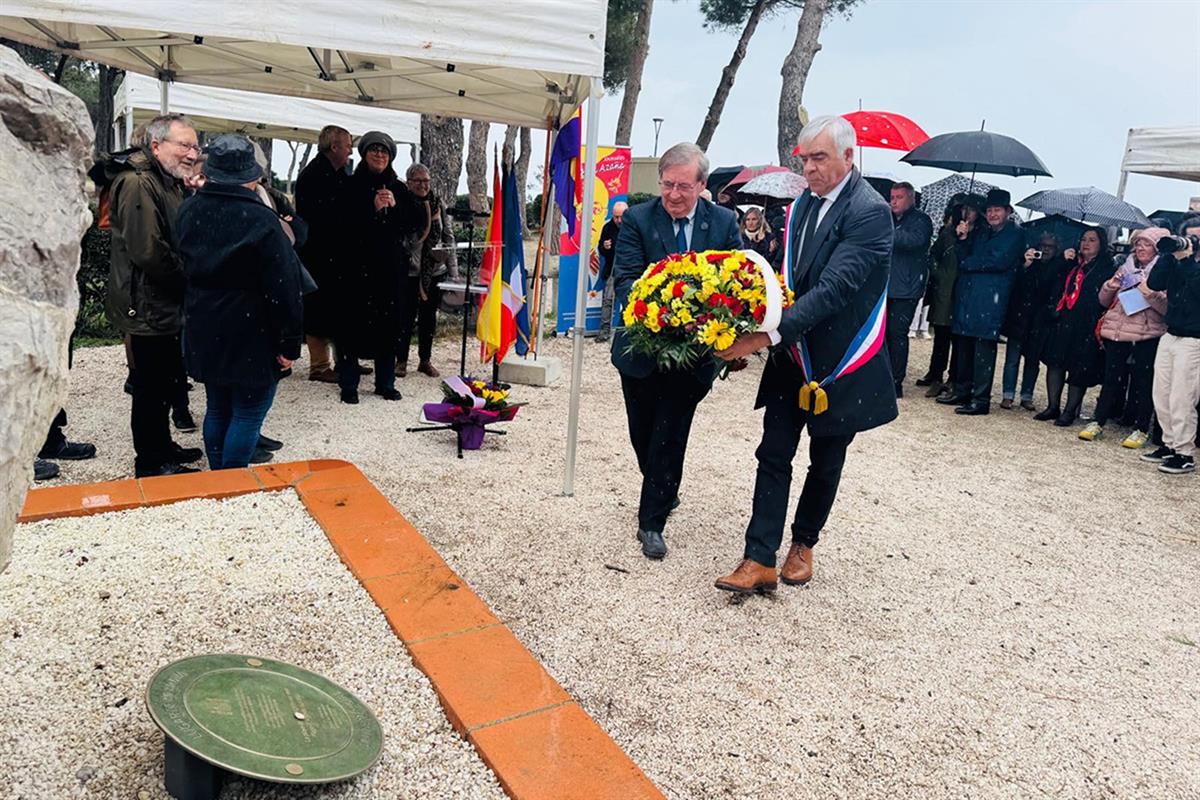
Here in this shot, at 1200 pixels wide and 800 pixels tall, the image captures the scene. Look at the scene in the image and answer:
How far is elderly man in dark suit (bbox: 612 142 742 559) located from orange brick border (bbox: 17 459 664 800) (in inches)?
46.3

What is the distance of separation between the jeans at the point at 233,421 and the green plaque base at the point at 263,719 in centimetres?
214

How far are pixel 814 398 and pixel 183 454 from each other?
11.5 ft

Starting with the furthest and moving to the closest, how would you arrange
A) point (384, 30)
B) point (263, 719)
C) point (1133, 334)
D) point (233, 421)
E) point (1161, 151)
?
1. point (1161, 151)
2. point (1133, 334)
3. point (233, 421)
4. point (384, 30)
5. point (263, 719)

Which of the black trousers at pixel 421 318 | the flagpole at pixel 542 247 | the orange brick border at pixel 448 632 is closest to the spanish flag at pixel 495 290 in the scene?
the flagpole at pixel 542 247

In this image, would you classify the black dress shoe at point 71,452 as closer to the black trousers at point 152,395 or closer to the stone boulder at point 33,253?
the black trousers at point 152,395

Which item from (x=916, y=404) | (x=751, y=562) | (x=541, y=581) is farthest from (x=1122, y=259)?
(x=541, y=581)

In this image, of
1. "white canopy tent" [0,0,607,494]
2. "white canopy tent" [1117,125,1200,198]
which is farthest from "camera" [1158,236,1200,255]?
"white canopy tent" [0,0,607,494]

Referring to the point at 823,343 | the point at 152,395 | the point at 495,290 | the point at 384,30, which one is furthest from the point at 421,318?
the point at 823,343

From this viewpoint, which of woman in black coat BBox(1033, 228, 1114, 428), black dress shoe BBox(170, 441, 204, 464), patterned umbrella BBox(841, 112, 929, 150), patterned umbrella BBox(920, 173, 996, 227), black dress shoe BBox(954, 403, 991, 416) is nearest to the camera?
black dress shoe BBox(170, 441, 204, 464)

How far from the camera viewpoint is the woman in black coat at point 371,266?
Answer: 6.28 meters

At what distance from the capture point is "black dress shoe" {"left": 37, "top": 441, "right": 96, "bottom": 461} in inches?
183

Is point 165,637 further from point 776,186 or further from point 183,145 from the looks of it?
point 776,186

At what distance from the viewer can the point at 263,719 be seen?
2.16 metres

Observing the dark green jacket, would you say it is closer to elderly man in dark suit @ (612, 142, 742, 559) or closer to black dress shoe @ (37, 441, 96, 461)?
black dress shoe @ (37, 441, 96, 461)
